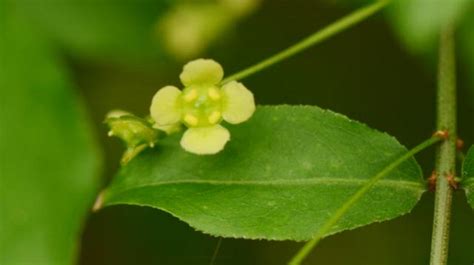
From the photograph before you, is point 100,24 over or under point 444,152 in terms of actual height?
over

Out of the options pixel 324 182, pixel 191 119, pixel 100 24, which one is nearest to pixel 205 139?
pixel 191 119

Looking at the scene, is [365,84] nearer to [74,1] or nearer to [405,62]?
[405,62]

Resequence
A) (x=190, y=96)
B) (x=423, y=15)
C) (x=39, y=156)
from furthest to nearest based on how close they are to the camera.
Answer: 1. (x=39, y=156)
2. (x=190, y=96)
3. (x=423, y=15)

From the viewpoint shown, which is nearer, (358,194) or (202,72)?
(358,194)

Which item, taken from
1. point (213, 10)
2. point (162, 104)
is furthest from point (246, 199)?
point (213, 10)

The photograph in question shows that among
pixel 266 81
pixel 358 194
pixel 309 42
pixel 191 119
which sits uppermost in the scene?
pixel 266 81

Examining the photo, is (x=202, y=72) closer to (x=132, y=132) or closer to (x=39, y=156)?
(x=132, y=132)

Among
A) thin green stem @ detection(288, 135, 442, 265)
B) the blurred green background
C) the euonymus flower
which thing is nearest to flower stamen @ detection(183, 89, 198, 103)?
the euonymus flower
